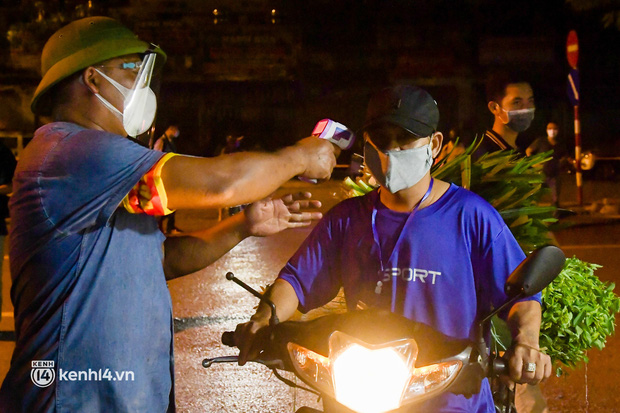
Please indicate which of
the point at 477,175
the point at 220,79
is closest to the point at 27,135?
the point at 220,79

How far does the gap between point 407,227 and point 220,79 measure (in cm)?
2695

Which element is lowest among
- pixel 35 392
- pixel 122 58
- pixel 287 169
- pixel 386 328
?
pixel 35 392

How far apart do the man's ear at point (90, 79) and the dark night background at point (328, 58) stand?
2380 centimetres

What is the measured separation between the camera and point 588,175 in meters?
23.9

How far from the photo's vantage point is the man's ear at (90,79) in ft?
7.30

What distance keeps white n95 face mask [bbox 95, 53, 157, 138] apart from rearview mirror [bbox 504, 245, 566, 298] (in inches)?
53.2

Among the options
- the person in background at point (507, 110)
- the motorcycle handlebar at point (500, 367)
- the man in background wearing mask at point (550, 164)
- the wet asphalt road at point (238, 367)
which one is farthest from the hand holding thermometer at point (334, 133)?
the man in background wearing mask at point (550, 164)

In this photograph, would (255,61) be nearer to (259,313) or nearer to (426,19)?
(426,19)

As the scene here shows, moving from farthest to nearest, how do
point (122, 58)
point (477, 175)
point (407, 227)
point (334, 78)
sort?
point (334, 78)
point (477, 175)
point (407, 227)
point (122, 58)

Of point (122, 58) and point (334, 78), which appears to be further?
point (334, 78)

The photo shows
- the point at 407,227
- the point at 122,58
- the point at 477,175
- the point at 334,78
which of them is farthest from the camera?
the point at 334,78

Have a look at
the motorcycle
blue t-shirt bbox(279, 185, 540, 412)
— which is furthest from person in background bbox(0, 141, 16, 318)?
the motorcycle

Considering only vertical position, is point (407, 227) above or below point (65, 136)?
below

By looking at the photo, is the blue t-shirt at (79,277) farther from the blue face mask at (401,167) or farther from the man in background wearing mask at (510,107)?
the man in background wearing mask at (510,107)
